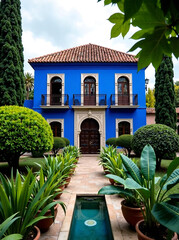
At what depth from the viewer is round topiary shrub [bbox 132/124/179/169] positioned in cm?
659

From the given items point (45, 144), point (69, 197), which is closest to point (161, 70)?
point (45, 144)

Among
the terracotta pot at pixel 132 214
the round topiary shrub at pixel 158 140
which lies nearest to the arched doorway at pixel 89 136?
the round topiary shrub at pixel 158 140

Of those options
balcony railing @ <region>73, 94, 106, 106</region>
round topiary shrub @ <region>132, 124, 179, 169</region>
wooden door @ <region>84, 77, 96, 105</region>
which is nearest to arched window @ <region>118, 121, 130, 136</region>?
balcony railing @ <region>73, 94, 106, 106</region>

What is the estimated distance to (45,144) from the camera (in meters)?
6.41

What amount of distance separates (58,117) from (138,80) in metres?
7.97

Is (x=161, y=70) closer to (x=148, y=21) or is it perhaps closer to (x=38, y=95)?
(x=38, y=95)

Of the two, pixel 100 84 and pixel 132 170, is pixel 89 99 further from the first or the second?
pixel 132 170

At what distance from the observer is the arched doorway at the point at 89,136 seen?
1495 centimetres

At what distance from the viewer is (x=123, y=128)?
14875mm

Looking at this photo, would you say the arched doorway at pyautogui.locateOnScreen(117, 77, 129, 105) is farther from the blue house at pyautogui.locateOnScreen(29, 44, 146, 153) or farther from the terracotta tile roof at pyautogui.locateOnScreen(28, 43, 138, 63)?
the terracotta tile roof at pyautogui.locateOnScreen(28, 43, 138, 63)

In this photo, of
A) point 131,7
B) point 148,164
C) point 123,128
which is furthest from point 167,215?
point 123,128

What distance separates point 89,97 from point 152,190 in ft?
43.1

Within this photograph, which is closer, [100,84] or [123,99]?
[123,99]

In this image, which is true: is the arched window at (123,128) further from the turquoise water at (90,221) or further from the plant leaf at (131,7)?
the plant leaf at (131,7)
